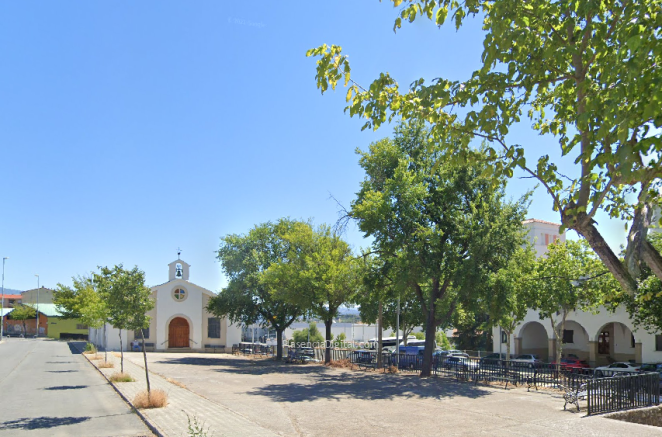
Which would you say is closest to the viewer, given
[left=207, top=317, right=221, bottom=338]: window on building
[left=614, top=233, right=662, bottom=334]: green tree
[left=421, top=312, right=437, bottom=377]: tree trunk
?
[left=614, top=233, right=662, bottom=334]: green tree

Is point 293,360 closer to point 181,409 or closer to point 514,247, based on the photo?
point 514,247

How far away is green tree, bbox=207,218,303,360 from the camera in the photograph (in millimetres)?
39719

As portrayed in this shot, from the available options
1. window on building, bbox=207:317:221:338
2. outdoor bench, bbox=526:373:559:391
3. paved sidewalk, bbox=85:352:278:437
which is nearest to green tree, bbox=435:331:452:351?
window on building, bbox=207:317:221:338

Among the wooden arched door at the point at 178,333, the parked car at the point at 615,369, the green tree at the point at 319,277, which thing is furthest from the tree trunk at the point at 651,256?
the wooden arched door at the point at 178,333

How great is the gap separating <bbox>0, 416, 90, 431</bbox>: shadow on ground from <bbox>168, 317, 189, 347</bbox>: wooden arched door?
37121 millimetres

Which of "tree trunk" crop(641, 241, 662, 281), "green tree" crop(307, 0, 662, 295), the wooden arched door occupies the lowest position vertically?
the wooden arched door

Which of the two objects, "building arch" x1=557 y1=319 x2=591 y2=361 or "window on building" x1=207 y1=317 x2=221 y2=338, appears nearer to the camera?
"building arch" x1=557 y1=319 x2=591 y2=361

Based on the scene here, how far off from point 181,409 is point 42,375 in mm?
13952

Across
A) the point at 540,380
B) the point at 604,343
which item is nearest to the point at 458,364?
the point at 540,380

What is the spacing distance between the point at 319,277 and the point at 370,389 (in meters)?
12.3

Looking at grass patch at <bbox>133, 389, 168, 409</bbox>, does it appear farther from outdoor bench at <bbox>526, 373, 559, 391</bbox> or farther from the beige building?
the beige building

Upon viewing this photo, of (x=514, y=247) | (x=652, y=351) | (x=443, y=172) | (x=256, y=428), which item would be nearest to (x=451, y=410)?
(x=256, y=428)

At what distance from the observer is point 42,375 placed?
79.4 ft

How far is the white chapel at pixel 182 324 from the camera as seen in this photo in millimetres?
47812
